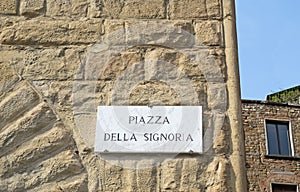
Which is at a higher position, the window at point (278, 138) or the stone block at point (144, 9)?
the window at point (278, 138)

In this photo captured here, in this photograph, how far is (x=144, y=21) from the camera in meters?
2.81

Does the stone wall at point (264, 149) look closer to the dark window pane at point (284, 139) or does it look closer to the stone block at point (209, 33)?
the dark window pane at point (284, 139)

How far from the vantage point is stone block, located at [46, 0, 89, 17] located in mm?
2852

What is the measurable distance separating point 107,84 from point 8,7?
2.33 feet

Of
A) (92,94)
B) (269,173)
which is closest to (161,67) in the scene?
(92,94)

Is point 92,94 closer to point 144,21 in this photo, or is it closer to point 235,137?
point 144,21

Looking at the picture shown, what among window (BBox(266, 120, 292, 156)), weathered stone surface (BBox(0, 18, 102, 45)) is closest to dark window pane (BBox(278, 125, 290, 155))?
window (BBox(266, 120, 292, 156))

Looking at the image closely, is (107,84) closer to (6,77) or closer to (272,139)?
(6,77)

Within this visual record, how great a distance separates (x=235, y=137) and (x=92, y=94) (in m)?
0.72

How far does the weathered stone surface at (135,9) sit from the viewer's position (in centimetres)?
283

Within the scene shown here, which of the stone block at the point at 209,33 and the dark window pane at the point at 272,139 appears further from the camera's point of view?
the dark window pane at the point at 272,139

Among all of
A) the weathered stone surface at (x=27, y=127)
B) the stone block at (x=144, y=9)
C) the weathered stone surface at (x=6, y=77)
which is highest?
the stone block at (x=144, y=9)

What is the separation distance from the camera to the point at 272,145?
62.2ft

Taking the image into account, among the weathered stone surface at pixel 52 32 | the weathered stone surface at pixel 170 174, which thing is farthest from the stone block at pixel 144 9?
the weathered stone surface at pixel 170 174
